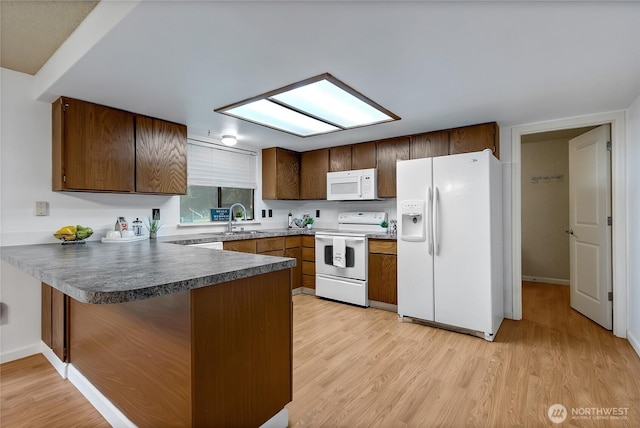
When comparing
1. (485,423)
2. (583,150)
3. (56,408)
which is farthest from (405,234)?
(56,408)

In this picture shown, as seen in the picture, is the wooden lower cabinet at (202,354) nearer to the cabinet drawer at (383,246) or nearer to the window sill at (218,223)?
the window sill at (218,223)

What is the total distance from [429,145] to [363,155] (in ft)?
2.94

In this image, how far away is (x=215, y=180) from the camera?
4109mm

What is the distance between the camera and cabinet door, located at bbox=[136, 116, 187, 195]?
2.98 meters

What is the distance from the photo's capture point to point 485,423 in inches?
67.2

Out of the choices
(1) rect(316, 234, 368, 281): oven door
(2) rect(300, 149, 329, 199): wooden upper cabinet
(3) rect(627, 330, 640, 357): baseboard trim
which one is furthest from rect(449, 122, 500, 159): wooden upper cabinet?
(3) rect(627, 330, 640, 357): baseboard trim

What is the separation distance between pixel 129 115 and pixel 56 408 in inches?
90.5

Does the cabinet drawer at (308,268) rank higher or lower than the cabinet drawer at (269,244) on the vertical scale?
lower

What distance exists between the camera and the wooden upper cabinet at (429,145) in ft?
11.6

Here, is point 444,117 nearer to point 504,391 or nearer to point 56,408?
point 504,391

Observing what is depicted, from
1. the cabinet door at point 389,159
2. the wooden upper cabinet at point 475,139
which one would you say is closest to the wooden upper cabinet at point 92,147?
the cabinet door at point 389,159

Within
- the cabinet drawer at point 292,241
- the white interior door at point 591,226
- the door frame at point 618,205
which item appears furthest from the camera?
the cabinet drawer at point 292,241

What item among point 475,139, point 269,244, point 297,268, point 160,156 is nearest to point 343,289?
point 297,268

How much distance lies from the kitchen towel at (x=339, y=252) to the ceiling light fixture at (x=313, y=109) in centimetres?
131
